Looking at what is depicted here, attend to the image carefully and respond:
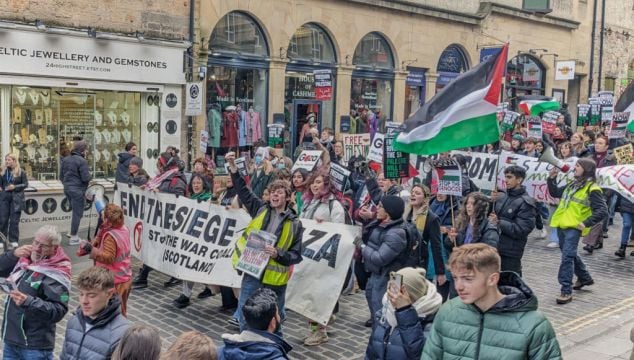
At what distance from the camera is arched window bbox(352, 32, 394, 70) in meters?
21.4

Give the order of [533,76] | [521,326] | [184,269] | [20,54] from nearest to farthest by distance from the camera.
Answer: [521,326]
[184,269]
[20,54]
[533,76]

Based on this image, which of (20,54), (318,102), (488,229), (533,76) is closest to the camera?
(488,229)

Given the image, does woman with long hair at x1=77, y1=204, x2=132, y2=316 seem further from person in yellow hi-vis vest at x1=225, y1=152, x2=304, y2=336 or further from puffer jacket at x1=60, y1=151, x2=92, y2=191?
puffer jacket at x1=60, y1=151, x2=92, y2=191

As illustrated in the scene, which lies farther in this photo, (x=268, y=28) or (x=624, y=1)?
(x=624, y=1)

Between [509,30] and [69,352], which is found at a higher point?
[509,30]

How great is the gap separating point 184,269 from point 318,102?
1211 centimetres

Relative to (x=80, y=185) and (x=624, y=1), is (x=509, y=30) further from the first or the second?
(x=80, y=185)

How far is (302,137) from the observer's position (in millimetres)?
19297

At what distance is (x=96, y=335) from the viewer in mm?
4371

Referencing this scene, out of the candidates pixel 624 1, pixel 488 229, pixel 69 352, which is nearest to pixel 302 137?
pixel 488 229

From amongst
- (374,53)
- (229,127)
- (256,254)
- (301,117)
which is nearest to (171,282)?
(256,254)

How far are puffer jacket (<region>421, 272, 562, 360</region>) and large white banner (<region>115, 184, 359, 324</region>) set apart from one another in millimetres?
3918

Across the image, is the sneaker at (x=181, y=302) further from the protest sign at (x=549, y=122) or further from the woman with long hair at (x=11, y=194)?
the protest sign at (x=549, y=122)

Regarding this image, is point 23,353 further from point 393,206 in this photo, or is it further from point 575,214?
point 575,214
